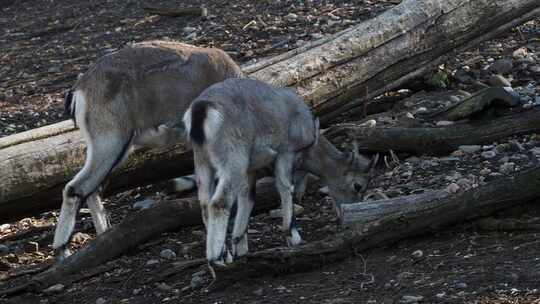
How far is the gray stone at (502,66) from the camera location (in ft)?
38.1

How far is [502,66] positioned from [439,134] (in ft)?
8.16

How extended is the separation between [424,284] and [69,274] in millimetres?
2905

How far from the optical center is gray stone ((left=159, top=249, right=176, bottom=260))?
27.6ft

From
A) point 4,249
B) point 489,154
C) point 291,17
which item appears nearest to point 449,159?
point 489,154

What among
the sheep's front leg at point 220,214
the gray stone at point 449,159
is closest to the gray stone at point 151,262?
the sheep's front leg at point 220,214

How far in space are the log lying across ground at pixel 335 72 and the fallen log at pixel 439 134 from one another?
2.61ft

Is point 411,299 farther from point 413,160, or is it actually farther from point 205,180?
point 413,160

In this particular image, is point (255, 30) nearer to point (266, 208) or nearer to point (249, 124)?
point (266, 208)

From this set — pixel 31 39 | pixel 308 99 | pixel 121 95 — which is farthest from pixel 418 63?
pixel 31 39

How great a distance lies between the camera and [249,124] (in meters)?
7.92

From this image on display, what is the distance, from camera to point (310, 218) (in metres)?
9.06

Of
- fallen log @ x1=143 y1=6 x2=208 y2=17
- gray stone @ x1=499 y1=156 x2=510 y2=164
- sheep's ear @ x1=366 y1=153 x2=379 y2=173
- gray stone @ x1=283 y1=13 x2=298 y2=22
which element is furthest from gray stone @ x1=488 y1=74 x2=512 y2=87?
fallen log @ x1=143 y1=6 x2=208 y2=17

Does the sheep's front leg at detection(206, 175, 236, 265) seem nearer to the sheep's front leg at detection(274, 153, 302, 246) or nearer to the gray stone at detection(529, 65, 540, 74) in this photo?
the sheep's front leg at detection(274, 153, 302, 246)

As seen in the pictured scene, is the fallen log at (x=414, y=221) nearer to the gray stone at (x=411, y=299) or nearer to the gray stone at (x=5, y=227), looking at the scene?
the gray stone at (x=411, y=299)
